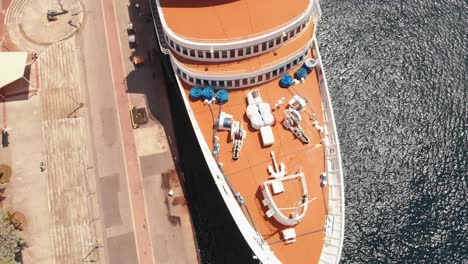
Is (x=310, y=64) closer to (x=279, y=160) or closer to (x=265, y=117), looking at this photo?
(x=265, y=117)

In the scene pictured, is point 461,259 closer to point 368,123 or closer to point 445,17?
point 368,123

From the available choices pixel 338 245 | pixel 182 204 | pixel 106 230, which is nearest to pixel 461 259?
pixel 338 245

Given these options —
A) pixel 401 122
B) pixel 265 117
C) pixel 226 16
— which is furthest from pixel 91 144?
pixel 401 122

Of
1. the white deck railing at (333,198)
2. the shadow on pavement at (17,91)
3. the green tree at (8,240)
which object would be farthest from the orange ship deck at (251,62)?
the green tree at (8,240)

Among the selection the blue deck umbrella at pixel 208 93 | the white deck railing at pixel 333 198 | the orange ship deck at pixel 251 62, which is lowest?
the white deck railing at pixel 333 198

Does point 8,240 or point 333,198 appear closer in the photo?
point 333,198

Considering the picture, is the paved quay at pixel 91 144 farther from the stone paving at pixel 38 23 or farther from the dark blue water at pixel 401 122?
the dark blue water at pixel 401 122

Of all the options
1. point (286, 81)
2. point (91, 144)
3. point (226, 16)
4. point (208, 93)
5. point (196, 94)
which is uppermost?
point (226, 16)
